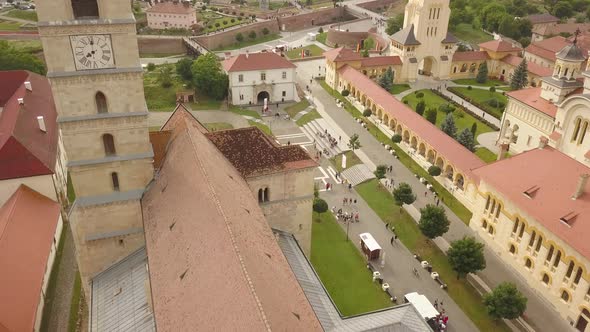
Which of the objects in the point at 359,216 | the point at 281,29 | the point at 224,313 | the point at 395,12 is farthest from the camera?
the point at 395,12

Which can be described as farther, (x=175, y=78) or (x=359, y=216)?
(x=175, y=78)

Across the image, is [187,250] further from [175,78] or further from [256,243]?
[175,78]

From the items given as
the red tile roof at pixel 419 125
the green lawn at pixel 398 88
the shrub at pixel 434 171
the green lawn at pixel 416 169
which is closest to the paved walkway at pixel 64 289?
the green lawn at pixel 416 169

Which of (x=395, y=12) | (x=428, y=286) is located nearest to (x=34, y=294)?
(x=428, y=286)

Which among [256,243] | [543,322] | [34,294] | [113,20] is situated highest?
[113,20]

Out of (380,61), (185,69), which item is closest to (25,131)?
(185,69)

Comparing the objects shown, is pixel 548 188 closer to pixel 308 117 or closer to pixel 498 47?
pixel 308 117

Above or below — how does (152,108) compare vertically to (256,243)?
below
